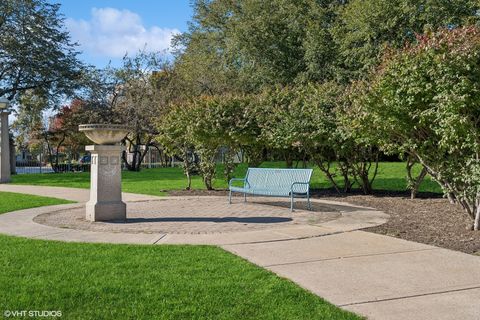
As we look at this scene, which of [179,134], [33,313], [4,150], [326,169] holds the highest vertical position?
[179,134]

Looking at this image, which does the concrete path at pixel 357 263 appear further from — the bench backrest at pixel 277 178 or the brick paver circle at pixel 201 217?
the bench backrest at pixel 277 178

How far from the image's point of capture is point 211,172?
16.6 m

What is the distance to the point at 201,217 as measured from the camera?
9.78 metres

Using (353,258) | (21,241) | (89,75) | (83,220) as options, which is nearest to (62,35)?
(89,75)

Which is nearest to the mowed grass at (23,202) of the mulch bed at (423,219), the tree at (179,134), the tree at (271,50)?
the tree at (179,134)

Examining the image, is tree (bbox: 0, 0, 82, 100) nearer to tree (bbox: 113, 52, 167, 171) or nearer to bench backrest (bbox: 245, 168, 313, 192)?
tree (bbox: 113, 52, 167, 171)

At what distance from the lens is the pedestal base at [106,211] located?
30.5 ft

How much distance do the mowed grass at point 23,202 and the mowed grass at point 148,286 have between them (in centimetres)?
552

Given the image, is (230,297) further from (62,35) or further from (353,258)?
Result: (62,35)

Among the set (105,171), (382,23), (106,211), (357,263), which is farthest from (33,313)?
Result: (382,23)

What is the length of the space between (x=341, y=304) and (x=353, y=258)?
1.82 m

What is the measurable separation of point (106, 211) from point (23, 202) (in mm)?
4455

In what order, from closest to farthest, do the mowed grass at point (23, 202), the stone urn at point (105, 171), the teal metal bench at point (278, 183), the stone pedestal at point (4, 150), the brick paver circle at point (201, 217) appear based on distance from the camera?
the brick paver circle at point (201, 217) < the stone urn at point (105, 171) < the teal metal bench at point (278, 183) < the mowed grass at point (23, 202) < the stone pedestal at point (4, 150)

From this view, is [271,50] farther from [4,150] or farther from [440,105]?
[440,105]
